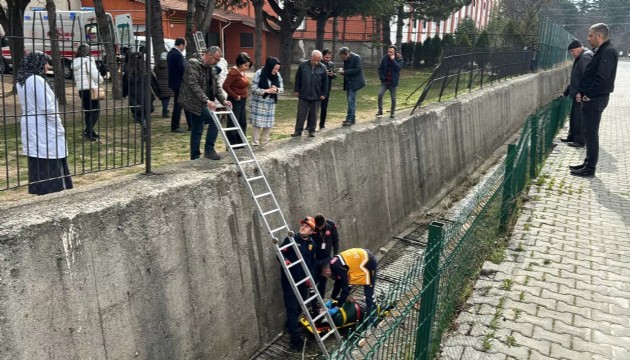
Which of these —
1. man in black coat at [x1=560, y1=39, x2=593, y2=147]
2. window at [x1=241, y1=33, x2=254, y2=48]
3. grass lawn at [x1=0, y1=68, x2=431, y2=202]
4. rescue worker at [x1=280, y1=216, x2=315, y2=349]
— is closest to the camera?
grass lawn at [x1=0, y1=68, x2=431, y2=202]

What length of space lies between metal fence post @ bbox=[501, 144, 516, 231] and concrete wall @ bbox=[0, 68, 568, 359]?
2.08m

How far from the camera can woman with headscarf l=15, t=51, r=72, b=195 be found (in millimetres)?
4332

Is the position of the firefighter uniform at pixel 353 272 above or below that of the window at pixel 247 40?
below

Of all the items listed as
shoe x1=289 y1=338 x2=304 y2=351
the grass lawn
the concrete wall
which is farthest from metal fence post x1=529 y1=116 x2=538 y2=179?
shoe x1=289 y1=338 x2=304 y2=351

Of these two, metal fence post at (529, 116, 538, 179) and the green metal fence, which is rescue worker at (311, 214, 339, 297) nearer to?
the green metal fence

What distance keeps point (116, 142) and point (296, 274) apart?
183 inches

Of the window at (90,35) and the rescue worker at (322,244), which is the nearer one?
the window at (90,35)

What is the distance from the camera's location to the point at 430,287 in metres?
3.30

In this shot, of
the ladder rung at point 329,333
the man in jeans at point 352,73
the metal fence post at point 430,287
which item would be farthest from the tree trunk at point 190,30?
the metal fence post at point 430,287

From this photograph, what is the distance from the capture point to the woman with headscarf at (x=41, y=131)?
4.33m

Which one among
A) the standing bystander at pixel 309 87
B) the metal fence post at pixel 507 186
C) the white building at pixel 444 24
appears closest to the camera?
the metal fence post at pixel 507 186

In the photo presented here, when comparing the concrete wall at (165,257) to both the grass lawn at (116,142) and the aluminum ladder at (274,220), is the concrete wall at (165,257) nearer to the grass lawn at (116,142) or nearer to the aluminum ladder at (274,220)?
the aluminum ladder at (274,220)

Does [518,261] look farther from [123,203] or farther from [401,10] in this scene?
[401,10]

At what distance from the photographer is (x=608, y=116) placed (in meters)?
19.0
